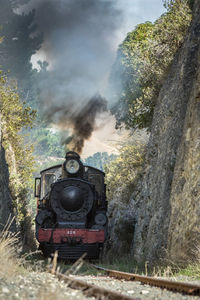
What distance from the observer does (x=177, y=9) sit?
17062 millimetres

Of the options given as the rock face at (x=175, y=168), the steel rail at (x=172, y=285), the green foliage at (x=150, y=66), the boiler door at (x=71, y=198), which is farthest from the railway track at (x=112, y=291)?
the green foliage at (x=150, y=66)

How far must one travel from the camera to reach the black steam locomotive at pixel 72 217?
12.8m

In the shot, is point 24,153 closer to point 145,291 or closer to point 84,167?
point 84,167

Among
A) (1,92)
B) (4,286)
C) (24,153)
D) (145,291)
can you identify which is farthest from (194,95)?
(24,153)

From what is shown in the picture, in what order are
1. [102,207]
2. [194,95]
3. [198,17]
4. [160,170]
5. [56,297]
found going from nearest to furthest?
[56,297], [194,95], [198,17], [160,170], [102,207]

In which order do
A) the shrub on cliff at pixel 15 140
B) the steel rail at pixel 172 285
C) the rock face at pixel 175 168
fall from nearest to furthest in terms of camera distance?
the steel rail at pixel 172 285
the rock face at pixel 175 168
the shrub on cliff at pixel 15 140

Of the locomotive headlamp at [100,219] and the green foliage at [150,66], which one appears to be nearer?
the locomotive headlamp at [100,219]

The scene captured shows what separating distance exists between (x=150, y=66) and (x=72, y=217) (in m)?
7.88

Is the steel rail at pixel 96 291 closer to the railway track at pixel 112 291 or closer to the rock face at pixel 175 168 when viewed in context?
the railway track at pixel 112 291

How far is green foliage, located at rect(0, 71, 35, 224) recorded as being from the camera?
19984 millimetres

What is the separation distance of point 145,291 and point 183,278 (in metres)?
1.71

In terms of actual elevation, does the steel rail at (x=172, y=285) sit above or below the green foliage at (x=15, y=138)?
below

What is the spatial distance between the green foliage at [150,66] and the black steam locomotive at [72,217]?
5.78 m

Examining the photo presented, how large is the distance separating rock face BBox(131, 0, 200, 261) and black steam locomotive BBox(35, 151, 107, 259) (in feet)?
5.36
